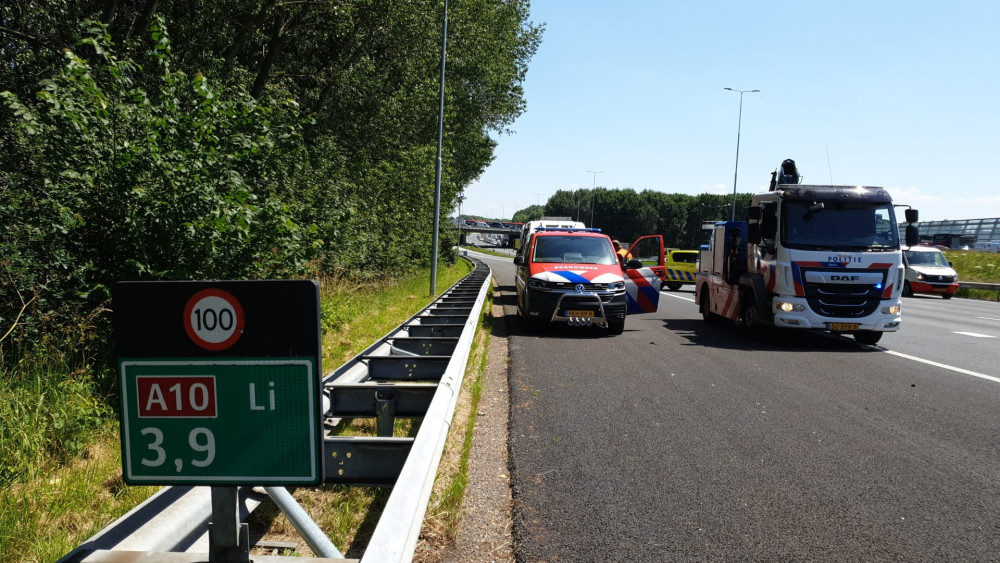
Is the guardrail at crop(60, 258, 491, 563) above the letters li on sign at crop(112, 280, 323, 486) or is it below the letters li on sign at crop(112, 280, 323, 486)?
below

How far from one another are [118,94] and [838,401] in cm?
801

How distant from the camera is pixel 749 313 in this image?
1332cm

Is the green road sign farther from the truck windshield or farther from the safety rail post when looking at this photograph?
the truck windshield

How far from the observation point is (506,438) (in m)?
6.04

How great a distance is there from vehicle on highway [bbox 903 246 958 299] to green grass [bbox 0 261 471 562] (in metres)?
28.6

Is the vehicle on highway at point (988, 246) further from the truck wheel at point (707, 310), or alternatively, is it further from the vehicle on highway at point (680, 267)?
the truck wheel at point (707, 310)

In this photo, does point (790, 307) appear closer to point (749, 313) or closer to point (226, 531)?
point (749, 313)

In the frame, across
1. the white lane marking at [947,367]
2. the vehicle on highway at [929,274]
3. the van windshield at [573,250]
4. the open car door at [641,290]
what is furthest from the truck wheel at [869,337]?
the vehicle on highway at [929,274]

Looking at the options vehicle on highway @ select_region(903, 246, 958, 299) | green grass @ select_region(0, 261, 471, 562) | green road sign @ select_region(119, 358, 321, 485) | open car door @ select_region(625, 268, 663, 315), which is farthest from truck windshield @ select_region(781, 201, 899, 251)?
vehicle on highway @ select_region(903, 246, 958, 299)

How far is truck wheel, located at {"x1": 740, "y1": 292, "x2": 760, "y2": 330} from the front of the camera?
42.5 feet

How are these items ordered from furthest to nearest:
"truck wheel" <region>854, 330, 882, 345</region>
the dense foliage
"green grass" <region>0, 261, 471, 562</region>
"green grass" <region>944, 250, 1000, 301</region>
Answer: "green grass" <region>944, 250, 1000, 301</region> < "truck wheel" <region>854, 330, 882, 345</region> < the dense foliage < "green grass" <region>0, 261, 471, 562</region>

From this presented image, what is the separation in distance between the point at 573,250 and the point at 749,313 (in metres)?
3.54

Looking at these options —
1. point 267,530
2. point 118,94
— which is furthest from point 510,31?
point 267,530

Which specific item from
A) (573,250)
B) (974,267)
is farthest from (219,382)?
(974,267)
